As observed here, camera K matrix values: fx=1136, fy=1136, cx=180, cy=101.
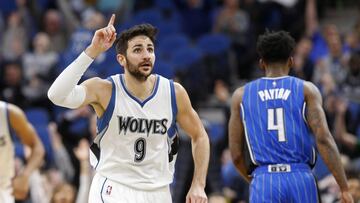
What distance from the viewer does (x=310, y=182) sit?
9336 mm

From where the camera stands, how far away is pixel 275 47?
9516mm

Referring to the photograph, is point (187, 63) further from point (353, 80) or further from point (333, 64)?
point (353, 80)

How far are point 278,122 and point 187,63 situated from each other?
8.09 m

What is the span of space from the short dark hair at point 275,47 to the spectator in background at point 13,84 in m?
8.08

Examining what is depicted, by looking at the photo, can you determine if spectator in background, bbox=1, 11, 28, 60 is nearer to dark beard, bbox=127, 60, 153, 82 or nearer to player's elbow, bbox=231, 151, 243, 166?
player's elbow, bbox=231, 151, 243, 166

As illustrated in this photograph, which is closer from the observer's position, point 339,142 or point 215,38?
point 339,142

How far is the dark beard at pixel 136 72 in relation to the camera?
9.22m

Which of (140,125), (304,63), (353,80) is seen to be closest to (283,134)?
(140,125)

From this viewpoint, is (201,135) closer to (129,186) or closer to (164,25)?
(129,186)

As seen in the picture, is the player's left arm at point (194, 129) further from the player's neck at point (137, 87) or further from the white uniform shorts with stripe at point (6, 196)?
the white uniform shorts with stripe at point (6, 196)

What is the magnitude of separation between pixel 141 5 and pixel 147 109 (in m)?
10.8

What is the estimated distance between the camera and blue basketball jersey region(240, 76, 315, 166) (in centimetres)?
934

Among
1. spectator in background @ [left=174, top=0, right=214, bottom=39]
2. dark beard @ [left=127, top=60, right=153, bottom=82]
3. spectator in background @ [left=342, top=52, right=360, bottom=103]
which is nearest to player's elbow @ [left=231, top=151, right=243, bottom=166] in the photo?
dark beard @ [left=127, top=60, right=153, bottom=82]

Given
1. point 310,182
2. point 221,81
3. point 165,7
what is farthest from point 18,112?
point 165,7
